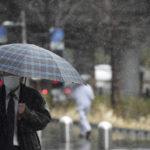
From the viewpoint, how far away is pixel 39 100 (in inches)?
172

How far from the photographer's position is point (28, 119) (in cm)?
421

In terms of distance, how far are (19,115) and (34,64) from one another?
489mm

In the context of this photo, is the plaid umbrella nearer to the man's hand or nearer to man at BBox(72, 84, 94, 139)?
the man's hand

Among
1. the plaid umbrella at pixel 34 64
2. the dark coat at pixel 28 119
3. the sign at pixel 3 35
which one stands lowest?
the dark coat at pixel 28 119

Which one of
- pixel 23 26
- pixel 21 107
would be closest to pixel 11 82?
pixel 21 107

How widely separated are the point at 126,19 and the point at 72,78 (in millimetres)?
11033

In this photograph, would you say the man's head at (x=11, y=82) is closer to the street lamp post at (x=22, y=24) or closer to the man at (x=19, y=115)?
the man at (x=19, y=115)

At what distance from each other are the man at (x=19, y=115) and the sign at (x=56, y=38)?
9997 mm

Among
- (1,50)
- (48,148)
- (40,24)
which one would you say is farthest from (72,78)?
(40,24)

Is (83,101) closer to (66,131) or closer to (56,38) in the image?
(66,131)

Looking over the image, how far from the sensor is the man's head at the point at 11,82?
4.30 m

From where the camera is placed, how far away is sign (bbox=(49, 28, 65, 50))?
1455 cm

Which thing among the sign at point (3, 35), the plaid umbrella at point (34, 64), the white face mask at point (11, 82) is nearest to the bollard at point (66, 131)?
the sign at point (3, 35)

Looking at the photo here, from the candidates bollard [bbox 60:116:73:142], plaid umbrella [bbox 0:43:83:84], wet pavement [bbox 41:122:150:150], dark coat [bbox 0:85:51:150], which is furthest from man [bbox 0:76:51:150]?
bollard [bbox 60:116:73:142]
